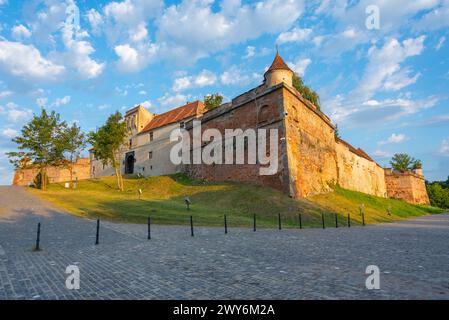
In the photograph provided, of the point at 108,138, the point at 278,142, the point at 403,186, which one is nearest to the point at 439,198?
the point at 403,186

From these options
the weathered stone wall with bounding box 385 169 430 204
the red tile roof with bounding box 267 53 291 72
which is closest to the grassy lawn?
the red tile roof with bounding box 267 53 291 72

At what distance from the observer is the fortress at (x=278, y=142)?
2478 cm

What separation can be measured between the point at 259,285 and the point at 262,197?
16.8 m

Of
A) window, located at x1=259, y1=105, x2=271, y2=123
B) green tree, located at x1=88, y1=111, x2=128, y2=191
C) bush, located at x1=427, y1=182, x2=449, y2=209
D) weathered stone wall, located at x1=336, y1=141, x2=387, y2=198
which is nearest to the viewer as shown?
window, located at x1=259, y1=105, x2=271, y2=123

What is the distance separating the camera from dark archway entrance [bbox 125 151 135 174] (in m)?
48.8

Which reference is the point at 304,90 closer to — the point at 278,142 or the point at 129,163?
the point at 278,142

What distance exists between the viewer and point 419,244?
10789mm

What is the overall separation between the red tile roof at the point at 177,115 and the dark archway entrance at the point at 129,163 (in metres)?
5.12

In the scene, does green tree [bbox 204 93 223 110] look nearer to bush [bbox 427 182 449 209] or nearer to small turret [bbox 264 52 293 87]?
small turret [bbox 264 52 293 87]

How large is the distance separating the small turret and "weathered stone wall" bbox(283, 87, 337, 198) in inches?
81.6

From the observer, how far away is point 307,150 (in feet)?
90.5
